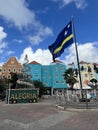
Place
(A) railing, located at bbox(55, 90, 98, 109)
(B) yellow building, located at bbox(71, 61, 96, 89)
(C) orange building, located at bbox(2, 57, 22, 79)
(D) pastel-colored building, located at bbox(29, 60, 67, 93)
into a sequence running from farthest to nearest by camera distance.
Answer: (B) yellow building, located at bbox(71, 61, 96, 89) → (C) orange building, located at bbox(2, 57, 22, 79) → (D) pastel-colored building, located at bbox(29, 60, 67, 93) → (A) railing, located at bbox(55, 90, 98, 109)

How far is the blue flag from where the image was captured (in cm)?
1723

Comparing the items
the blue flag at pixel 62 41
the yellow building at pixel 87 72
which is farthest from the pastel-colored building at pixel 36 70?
the blue flag at pixel 62 41

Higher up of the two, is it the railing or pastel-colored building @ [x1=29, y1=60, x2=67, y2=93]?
pastel-colored building @ [x1=29, y1=60, x2=67, y2=93]

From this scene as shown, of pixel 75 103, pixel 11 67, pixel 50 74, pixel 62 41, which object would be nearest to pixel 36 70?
pixel 50 74

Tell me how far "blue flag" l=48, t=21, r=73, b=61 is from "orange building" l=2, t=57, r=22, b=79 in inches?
2230

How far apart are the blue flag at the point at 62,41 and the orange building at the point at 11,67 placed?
2230 inches

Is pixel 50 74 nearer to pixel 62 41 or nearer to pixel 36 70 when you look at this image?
pixel 36 70

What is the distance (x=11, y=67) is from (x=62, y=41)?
59.8 meters

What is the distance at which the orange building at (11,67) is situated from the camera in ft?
244

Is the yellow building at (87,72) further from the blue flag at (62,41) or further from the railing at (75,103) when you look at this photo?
the railing at (75,103)

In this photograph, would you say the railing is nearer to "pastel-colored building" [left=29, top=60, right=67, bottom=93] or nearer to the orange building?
Result: "pastel-colored building" [left=29, top=60, right=67, bottom=93]

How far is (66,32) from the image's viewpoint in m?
17.8

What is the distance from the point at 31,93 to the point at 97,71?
2122 inches

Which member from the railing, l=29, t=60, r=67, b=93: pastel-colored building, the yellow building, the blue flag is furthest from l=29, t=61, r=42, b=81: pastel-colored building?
the railing
